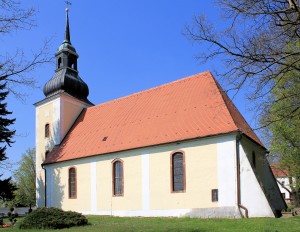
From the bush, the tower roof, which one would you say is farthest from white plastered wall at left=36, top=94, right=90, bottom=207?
the bush

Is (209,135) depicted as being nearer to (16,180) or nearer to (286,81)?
(286,81)

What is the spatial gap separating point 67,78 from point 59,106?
2.37 m

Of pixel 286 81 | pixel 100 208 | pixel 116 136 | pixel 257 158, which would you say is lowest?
pixel 100 208

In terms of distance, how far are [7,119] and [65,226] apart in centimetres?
1305

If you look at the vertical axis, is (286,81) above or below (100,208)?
above

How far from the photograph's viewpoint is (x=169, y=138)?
1964cm

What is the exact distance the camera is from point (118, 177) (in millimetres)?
21938

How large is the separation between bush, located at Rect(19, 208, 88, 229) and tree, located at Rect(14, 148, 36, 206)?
2943cm

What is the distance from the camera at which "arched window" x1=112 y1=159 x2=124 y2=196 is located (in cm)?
2164

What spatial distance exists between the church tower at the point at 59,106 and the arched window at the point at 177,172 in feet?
37.4

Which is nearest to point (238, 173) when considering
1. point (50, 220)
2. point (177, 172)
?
point (177, 172)

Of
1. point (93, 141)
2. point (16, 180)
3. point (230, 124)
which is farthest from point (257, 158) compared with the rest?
point (16, 180)

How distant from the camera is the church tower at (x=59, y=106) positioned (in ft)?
92.3

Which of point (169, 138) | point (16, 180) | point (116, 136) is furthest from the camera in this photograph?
point (16, 180)
